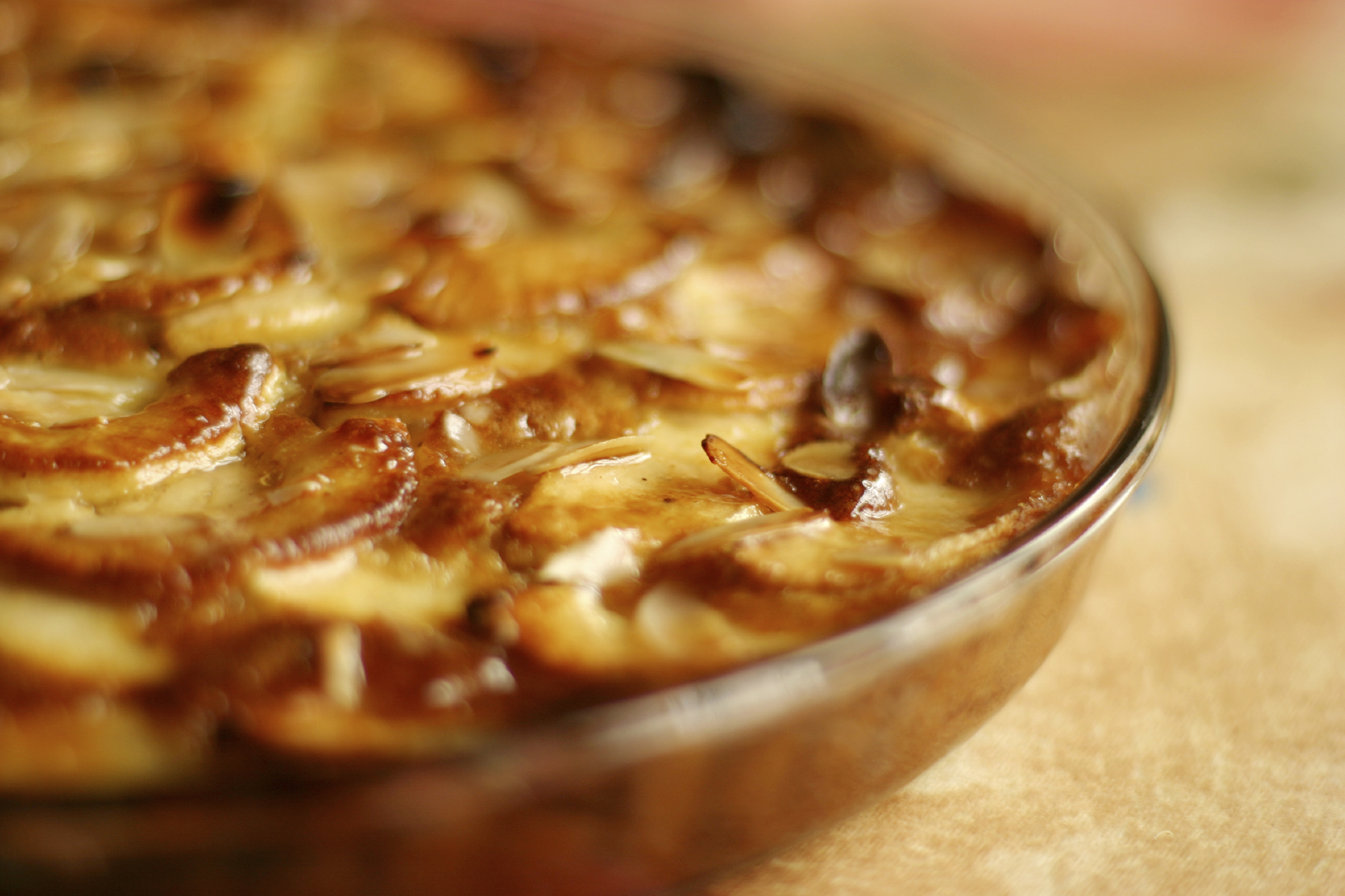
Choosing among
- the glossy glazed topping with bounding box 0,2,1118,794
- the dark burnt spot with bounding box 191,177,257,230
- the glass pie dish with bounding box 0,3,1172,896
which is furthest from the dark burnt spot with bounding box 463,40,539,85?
the glass pie dish with bounding box 0,3,1172,896

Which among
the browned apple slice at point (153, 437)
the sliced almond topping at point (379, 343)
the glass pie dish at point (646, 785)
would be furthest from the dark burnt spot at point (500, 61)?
the glass pie dish at point (646, 785)

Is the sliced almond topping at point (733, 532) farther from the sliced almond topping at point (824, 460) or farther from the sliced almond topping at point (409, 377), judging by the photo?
the sliced almond topping at point (409, 377)

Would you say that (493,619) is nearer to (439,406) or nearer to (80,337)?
(439,406)

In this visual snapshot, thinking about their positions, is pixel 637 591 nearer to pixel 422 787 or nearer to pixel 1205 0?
pixel 422 787

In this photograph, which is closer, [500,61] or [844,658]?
[844,658]

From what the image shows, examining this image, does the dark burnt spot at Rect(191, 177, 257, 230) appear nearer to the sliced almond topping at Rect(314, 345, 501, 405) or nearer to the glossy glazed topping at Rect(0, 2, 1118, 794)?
the glossy glazed topping at Rect(0, 2, 1118, 794)

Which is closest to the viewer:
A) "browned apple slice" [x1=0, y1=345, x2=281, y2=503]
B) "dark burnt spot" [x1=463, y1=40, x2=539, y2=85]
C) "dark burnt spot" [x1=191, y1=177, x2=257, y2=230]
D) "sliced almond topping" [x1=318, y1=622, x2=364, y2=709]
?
"sliced almond topping" [x1=318, y1=622, x2=364, y2=709]

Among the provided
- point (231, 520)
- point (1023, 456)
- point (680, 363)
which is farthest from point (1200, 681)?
point (231, 520)
